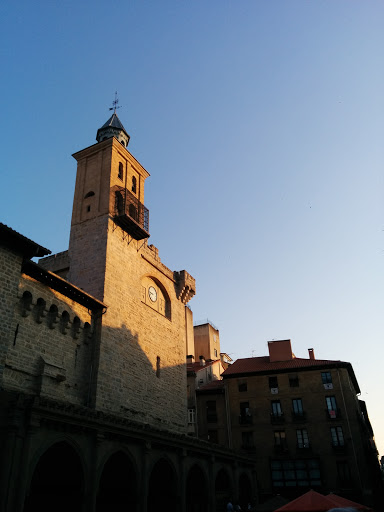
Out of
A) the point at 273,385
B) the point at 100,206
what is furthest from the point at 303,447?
the point at 100,206

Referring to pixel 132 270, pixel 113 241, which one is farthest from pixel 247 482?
pixel 113 241

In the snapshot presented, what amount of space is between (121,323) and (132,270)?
385 cm

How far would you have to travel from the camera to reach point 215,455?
86.0 feet

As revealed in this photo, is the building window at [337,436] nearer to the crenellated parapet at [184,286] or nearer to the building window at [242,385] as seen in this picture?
the building window at [242,385]

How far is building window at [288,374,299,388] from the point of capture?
1505 inches

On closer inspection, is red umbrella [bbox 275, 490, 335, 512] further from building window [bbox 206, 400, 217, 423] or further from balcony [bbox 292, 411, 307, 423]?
building window [bbox 206, 400, 217, 423]

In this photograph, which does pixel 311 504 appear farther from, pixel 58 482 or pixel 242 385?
pixel 242 385

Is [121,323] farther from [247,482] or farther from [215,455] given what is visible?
[247,482]

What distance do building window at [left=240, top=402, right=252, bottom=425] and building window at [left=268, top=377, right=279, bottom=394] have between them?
8.36ft

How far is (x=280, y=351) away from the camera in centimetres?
4175

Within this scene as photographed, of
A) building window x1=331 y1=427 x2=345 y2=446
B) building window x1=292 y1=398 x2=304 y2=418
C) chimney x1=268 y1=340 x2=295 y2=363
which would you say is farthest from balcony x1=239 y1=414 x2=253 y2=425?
building window x1=331 y1=427 x2=345 y2=446

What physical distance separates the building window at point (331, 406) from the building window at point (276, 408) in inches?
155

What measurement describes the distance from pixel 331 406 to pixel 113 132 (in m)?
28.5

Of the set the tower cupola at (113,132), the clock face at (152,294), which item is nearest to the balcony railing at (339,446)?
the clock face at (152,294)
